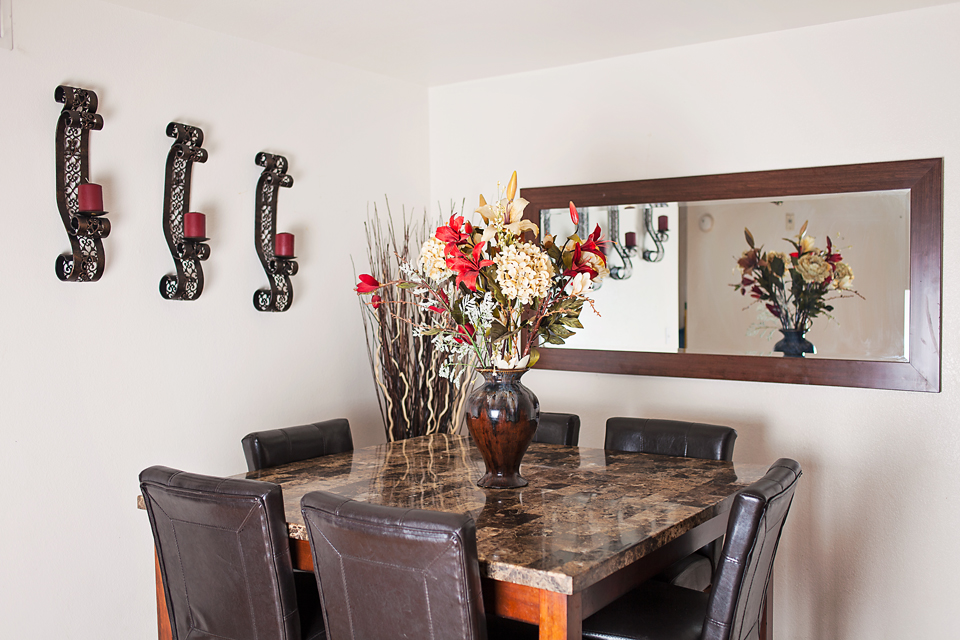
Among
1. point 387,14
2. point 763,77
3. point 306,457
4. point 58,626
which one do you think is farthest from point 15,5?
point 763,77

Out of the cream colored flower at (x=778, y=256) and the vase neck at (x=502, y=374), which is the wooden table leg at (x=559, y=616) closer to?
the vase neck at (x=502, y=374)

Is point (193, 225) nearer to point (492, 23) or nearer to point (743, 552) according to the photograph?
point (492, 23)

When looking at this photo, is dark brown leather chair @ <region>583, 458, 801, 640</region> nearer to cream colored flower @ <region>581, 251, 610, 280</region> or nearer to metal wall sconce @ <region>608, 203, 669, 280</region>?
cream colored flower @ <region>581, 251, 610, 280</region>

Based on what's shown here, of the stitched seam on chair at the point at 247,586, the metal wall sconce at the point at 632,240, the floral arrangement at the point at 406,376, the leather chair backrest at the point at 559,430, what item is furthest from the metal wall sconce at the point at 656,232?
the stitched seam on chair at the point at 247,586

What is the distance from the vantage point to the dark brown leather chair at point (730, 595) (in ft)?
5.82

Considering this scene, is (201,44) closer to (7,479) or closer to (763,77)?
(7,479)

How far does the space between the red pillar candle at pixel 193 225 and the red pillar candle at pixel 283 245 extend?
40 cm

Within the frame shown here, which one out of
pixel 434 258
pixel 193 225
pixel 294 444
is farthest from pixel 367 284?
pixel 193 225

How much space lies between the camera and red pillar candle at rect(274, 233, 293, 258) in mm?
3338

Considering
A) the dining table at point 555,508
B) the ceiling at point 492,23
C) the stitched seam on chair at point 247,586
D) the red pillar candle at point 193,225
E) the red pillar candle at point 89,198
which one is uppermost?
the ceiling at point 492,23

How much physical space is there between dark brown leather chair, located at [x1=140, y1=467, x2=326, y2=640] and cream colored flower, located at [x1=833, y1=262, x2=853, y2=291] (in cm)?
240

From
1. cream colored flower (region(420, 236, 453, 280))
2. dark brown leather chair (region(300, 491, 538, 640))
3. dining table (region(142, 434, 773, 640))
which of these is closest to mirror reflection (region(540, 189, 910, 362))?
dining table (region(142, 434, 773, 640))

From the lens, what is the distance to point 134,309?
2.88 meters

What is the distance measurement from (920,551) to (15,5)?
12.5ft
